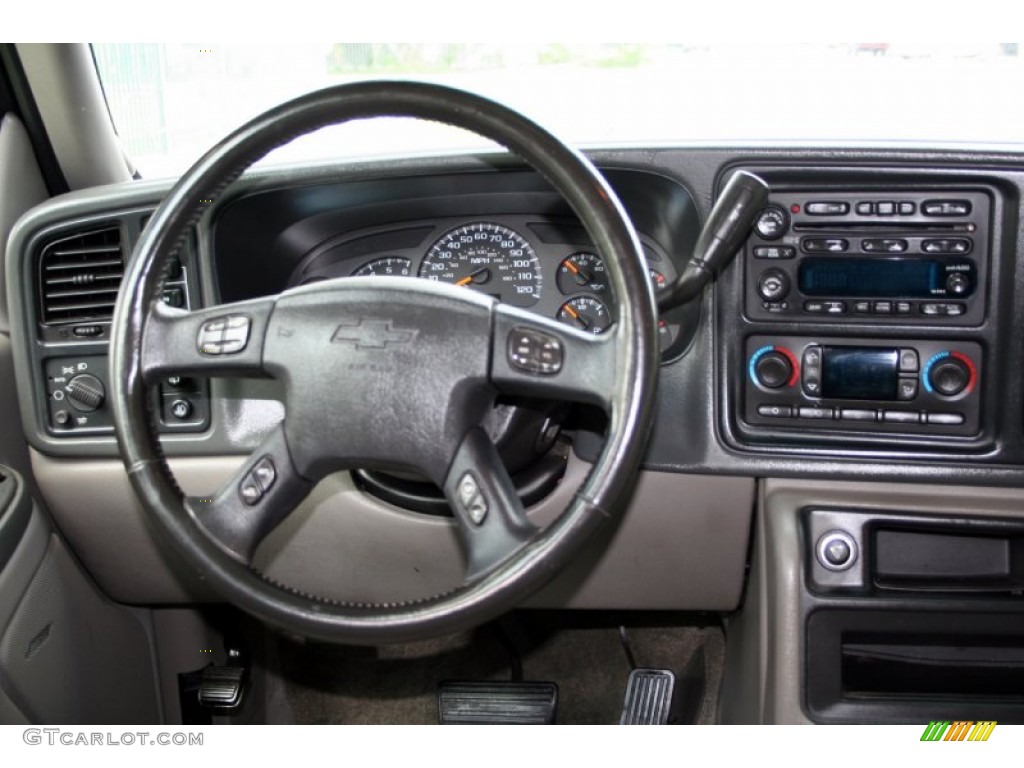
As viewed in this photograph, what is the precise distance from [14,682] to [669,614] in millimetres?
1310

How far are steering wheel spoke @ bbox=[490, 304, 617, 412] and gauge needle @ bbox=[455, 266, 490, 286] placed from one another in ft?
1.90

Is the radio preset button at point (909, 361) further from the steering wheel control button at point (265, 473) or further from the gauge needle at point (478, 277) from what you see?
the steering wheel control button at point (265, 473)

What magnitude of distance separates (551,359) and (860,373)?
695mm

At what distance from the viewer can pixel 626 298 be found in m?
1.14

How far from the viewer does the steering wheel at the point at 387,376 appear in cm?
113

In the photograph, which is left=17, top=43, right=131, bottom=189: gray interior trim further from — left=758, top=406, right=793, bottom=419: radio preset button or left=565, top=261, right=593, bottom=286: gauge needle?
left=758, top=406, right=793, bottom=419: radio preset button

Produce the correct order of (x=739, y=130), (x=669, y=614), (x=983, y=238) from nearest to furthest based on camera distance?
(x=983, y=238) → (x=739, y=130) → (x=669, y=614)

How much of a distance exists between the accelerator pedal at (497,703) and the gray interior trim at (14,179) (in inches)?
43.8

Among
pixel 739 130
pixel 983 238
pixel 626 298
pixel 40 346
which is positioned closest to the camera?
pixel 626 298

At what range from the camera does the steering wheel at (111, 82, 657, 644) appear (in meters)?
1.13

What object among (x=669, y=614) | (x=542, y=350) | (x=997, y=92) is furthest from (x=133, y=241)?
(x=997, y=92)

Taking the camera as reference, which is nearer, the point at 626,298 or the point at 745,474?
the point at 626,298

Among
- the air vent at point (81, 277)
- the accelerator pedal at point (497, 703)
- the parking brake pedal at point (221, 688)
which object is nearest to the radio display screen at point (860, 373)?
the accelerator pedal at point (497, 703)

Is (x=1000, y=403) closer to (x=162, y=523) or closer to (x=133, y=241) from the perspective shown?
(x=162, y=523)
